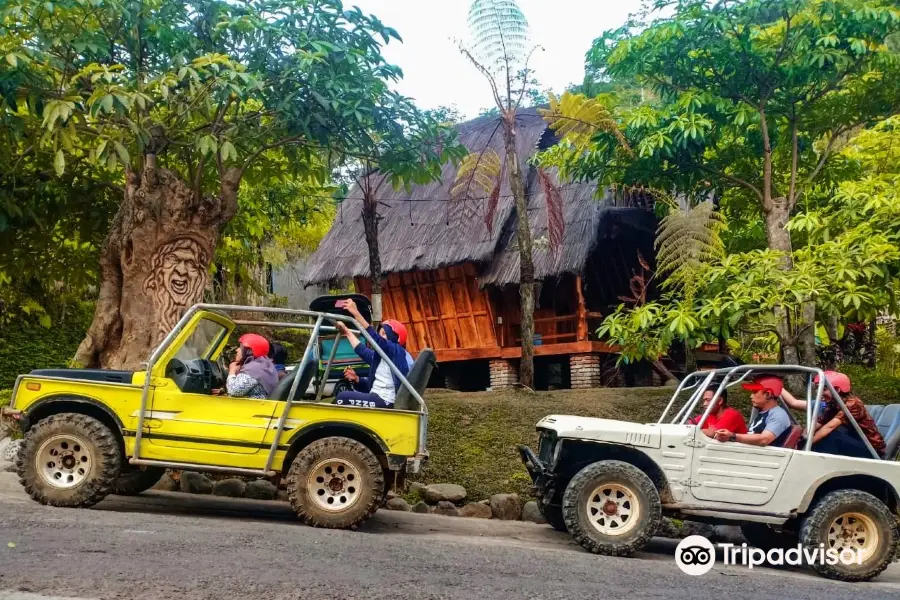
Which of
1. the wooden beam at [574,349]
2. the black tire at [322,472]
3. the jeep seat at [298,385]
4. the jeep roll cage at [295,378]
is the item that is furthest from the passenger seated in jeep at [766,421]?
the wooden beam at [574,349]

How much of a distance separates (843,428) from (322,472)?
4640 mm

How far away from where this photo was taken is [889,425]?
8242 millimetres

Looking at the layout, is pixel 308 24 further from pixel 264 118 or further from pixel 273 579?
pixel 273 579

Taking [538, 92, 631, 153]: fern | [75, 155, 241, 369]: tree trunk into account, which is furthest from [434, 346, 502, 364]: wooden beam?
[75, 155, 241, 369]: tree trunk

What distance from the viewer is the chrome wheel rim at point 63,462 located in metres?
7.48

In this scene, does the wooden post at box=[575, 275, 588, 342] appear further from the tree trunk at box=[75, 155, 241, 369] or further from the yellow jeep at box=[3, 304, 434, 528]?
the yellow jeep at box=[3, 304, 434, 528]

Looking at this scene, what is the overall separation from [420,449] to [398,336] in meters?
→ 1.18

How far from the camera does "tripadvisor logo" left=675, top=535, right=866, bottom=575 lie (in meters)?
7.38

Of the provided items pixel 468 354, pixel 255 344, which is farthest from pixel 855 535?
pixel 468 354

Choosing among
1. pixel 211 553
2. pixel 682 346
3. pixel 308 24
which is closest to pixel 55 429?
pixel 211 553

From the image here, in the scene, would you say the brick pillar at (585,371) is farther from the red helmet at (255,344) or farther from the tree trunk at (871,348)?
the red helmet at (255,344)

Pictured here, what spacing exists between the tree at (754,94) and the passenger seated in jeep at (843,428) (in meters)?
2.90

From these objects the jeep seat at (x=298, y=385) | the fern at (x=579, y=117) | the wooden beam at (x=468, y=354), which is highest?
the fern at (x=579, y=117)

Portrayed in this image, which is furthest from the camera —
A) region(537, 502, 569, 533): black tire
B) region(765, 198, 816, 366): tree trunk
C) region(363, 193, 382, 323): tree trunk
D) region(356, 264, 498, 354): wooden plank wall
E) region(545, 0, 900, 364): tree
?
region(356, 264, 498, 354): wooden plank wall
